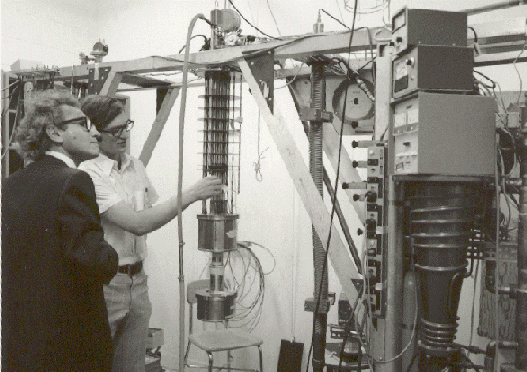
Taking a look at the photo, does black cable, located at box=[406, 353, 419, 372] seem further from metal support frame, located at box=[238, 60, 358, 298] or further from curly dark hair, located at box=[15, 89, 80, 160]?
curly dark hair, located at box=[15, 89, 80, 160]

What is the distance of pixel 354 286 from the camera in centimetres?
207

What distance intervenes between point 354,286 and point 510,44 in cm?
112

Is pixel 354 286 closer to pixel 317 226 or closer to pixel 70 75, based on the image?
pixel 317 226

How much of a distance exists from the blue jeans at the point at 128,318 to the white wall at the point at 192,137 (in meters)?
1.71

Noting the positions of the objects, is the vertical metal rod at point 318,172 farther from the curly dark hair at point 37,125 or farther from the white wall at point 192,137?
the white wall at point 192,137

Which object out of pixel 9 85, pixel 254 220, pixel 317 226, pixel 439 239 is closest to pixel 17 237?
pixel 317 226

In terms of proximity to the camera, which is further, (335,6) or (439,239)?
(335,6)

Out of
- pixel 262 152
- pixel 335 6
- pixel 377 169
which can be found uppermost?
pixel 335 6

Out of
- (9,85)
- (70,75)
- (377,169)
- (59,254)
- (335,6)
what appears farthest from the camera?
(335,6)

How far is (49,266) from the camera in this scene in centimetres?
152

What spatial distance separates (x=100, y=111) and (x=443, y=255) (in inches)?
61.5

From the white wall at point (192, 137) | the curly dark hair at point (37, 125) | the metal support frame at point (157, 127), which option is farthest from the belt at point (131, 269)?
the white wall at point (192, 137)

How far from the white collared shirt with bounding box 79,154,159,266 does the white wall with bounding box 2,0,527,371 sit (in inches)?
61.3

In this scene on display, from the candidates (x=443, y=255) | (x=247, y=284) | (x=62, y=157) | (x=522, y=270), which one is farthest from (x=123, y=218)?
(x=247, y=284)
